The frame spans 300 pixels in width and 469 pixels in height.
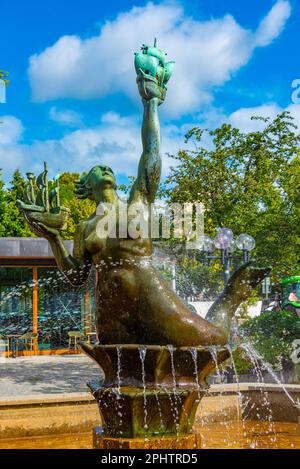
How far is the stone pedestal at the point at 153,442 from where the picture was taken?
14.9 feet

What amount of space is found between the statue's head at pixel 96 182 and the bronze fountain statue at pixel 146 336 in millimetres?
145

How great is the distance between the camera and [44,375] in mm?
14383

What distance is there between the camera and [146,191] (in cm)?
479

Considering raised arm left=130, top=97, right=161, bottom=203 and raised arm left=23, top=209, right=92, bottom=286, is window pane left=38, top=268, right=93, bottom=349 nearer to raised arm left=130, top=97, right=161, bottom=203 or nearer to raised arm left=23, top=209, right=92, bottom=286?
raised arm left=23, top=209, right=92, bottom=286

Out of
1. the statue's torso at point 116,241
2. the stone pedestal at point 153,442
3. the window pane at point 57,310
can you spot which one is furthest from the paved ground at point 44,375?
the statue's torso at point 116,241

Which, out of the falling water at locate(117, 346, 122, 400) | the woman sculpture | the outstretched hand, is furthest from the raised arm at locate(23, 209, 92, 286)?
the outstretched hand

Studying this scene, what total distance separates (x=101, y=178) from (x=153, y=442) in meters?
2.00

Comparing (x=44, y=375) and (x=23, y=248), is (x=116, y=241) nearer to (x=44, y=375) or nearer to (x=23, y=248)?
(x=44, y=375)

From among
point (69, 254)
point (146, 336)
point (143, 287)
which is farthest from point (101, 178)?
point (146, 336)

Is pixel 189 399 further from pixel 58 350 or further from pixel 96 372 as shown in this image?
pixel 58 350

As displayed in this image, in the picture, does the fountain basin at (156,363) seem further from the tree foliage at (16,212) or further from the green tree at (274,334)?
the tree foliage at (16,212)
